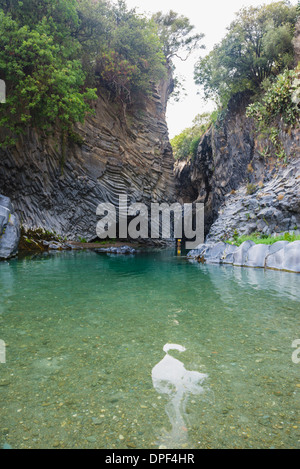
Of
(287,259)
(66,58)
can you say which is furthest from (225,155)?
(287,259)

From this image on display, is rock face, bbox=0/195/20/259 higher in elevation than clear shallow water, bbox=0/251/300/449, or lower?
higher

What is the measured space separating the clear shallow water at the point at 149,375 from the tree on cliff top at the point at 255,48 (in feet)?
54.3

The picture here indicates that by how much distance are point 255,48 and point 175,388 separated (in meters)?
20.3

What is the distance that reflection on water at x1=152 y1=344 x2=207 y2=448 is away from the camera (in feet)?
4.68

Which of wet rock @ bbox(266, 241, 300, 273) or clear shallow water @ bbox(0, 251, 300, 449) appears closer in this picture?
clear shallow water @ bbox(0, 251, 300, 449)

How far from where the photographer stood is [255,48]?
16.6 metres

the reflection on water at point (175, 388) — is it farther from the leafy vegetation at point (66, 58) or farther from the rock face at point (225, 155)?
the rock face at point (225, 155)

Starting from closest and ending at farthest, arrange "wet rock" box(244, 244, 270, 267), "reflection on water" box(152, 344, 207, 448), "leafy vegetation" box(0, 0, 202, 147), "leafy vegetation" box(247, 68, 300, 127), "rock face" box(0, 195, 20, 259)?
1. "reflection on water" box(152, 344, 207, 448)
2. "wet rock" box(244, 244, 270, 267)
3. "rock face" box(0, 195, 20, 259)
4. "leafy vegetation" box(247, 68, 300, 127)
5. "leafy vegetation" box(0, 0, 202, 147)

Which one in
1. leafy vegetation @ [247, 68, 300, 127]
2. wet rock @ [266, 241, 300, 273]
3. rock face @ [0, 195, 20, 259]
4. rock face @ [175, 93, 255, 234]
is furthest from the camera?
rock face @ [175, 93, 255, 234]

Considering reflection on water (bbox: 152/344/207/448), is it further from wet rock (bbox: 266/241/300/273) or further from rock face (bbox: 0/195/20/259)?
rock face (bbox: 0/195/20/259)

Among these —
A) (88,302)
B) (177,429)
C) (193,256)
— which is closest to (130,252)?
(193,256)

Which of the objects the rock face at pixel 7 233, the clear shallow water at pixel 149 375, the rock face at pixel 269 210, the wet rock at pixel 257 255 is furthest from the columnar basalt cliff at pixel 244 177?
the rock face at pixel 7 233

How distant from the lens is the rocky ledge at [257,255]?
8.09 meters

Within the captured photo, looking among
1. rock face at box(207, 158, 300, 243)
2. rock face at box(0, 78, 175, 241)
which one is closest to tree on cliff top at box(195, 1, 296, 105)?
rock face at box(207, 158, 300, 243)
